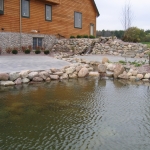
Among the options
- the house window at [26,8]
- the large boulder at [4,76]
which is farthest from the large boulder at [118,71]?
the house window at [26,8]

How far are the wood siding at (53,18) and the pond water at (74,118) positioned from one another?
10.4 meters

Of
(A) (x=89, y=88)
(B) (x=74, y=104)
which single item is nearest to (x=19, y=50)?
(A) (x=89, y=88)

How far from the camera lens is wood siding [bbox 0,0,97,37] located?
18.0m

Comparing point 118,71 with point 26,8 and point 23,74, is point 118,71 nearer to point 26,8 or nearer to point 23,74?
point 23,74

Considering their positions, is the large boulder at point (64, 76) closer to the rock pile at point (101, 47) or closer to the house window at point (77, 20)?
the rock pile at point (101, 47)

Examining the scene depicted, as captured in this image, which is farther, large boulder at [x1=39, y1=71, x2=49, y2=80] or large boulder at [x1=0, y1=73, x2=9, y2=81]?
large boulder at [x1=39, y1=71, x2=49, y2=80]

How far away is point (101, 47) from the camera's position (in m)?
21.0

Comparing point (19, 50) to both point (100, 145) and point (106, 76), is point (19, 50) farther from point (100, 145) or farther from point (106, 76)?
point (100, 145)

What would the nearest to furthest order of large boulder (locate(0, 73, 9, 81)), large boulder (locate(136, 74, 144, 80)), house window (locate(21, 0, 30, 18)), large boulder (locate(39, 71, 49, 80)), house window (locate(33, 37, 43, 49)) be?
large boulder (locate(0, 73, 9, 81)) < large boulder (locate(39, 71, 49, 80)) < large boulder (locate(136, 74, 144, 80)) < house window (locate(21, 0, 30, 18)) < house window (locate(33, 37, 43, 49))

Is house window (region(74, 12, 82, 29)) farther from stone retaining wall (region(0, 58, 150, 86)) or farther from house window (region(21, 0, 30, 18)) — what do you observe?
stone retaining wall (region(0, 58, 150, 86))

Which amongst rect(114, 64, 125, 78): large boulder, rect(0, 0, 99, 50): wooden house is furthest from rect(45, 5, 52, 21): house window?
rect(114, 64, 125, 78): large boulder

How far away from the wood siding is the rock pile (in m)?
1.67

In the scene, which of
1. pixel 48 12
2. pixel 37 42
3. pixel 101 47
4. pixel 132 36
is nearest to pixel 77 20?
pixel 48 12

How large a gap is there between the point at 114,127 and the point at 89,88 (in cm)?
421
